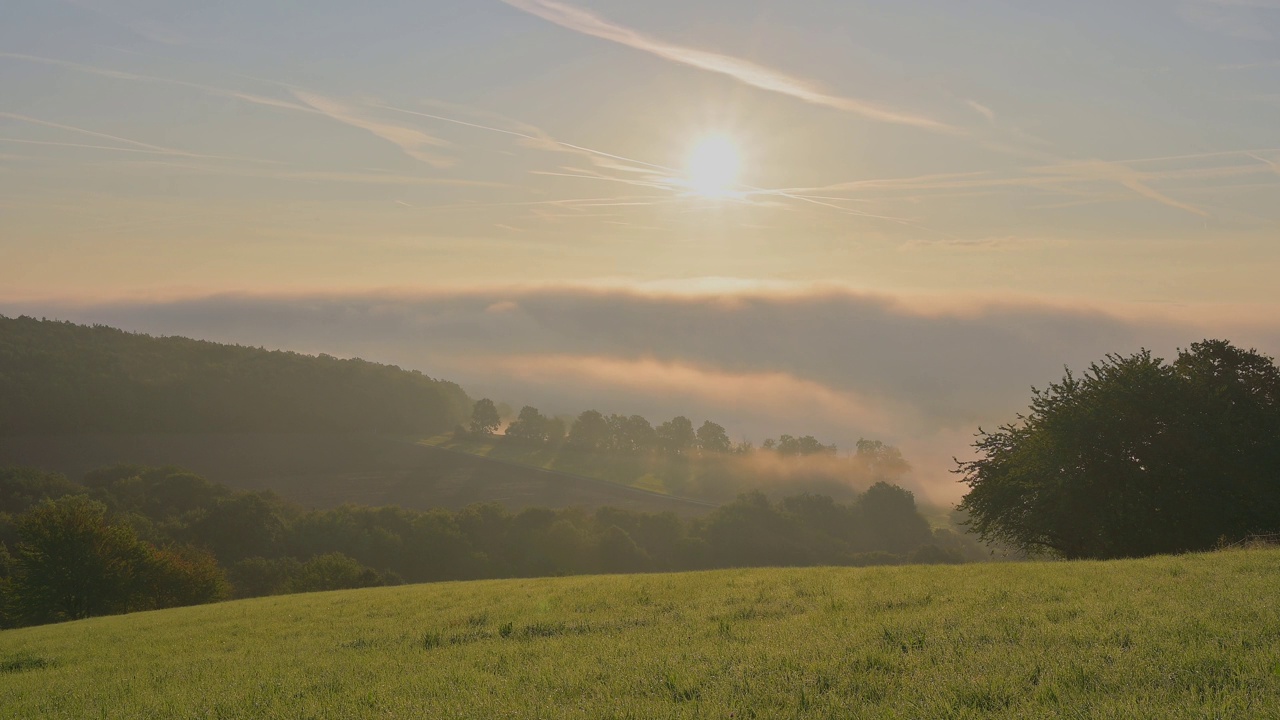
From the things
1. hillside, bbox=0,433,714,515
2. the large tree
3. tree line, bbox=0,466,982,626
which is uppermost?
the large tree

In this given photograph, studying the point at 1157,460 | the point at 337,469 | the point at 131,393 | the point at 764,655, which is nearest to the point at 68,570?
the point at 764,655

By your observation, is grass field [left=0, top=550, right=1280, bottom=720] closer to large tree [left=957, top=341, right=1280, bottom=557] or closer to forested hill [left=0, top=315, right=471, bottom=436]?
large tree [left=957, top=341, right=1280, bottom=557]

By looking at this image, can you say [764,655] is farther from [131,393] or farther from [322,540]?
[131,393]

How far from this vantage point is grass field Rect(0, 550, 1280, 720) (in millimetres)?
9688

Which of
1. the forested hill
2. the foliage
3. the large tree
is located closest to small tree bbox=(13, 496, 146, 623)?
the foliage

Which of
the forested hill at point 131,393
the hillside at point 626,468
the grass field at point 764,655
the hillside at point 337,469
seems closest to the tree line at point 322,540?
the hillside at point 337,469

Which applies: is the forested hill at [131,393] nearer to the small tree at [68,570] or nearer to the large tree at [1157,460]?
the small tree at [68,570]

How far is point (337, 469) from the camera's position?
157625 mm

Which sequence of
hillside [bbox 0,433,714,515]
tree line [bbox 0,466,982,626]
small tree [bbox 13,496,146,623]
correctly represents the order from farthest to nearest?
hillside [bbox 0,433,714,515], tree line [bbox 0,466,982,626], small tree [bbox 13,496,146,623]

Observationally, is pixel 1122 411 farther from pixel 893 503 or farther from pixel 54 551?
pixel 893 503

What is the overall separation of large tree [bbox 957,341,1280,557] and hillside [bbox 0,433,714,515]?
346 feet

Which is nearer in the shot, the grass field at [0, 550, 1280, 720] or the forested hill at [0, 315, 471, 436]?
the grass field at [0, 550, 1280, 720]

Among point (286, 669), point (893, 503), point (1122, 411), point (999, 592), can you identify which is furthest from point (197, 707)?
point (893, 503)

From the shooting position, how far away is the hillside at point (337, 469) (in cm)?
13488
